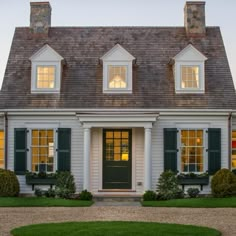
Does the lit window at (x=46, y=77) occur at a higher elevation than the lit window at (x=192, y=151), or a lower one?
higher

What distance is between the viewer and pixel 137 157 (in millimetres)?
22344

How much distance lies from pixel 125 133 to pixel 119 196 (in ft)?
8.87

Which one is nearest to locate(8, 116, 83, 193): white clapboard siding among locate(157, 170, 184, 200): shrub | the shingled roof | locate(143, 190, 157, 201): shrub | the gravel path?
the shingled roof

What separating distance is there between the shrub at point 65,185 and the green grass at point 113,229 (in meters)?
6.79

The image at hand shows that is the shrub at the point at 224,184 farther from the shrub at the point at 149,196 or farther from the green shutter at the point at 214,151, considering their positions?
the shrub at the point at 149,196

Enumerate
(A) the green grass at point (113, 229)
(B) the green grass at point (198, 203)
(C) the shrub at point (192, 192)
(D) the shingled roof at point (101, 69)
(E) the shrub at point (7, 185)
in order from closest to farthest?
(A) the green grass at point (113, 229) → (B) the green grass at point (198, 203) → (E) the shrub at point (7, 185) → (C) the shrub at point (192, 192) → (D) the shingled roof at point (101, 69)

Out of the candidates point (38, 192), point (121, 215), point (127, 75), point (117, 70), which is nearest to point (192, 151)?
point (127, 75)

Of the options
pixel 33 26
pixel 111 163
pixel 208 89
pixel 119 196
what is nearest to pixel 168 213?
pixel 119 196

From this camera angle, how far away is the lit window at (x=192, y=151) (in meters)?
22.2

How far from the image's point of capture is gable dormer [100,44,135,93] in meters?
22.6

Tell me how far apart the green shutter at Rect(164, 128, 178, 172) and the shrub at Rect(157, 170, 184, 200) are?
758 millimetres

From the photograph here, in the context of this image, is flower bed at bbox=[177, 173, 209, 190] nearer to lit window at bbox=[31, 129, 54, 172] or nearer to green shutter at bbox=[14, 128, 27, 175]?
lit window at bbox=[31, 129, 54, 172]

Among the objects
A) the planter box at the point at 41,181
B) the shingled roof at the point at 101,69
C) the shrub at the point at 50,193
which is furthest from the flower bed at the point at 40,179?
the shingled roof at the point at 101,69

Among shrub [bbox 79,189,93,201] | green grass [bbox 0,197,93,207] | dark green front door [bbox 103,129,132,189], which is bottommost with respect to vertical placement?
green grass [bbox 0,197,93,207]
